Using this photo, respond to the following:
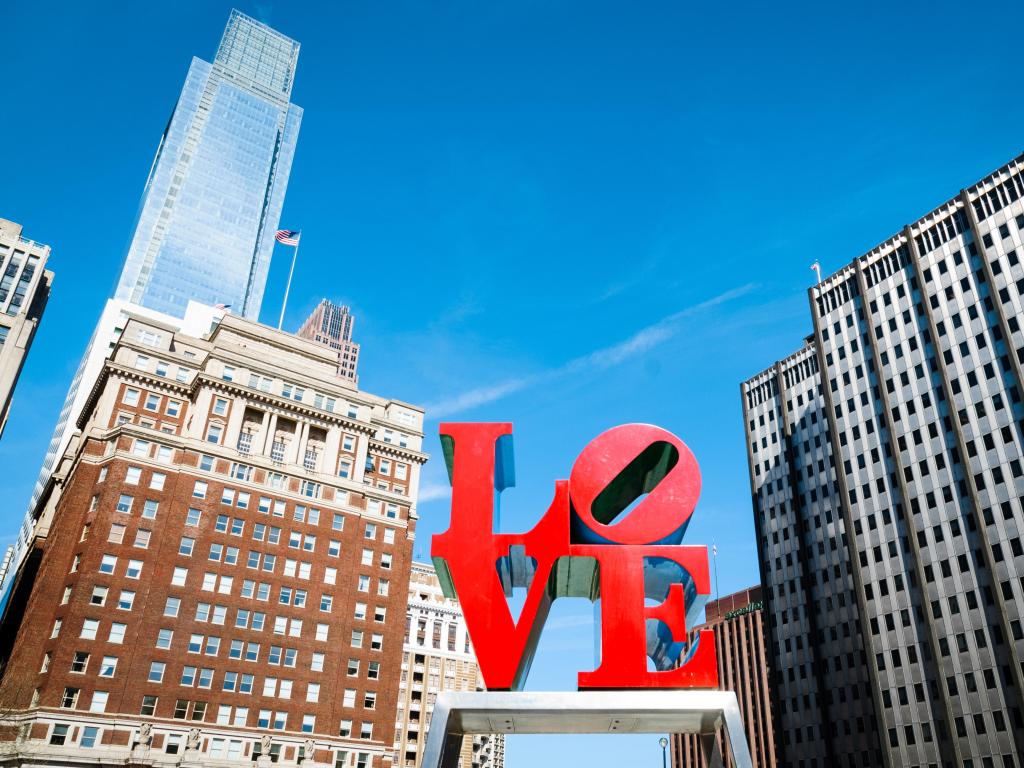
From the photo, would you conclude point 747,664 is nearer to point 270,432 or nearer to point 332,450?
point 332,450

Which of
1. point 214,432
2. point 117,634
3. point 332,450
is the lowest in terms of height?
point 117,634

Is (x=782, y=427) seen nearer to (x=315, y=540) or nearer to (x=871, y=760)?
(x=871, y=760)

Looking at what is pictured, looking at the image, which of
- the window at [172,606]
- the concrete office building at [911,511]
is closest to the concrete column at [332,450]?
the window at [172,606]

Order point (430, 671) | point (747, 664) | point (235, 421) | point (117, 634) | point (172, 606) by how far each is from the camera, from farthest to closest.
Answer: point (747, 664) < point (430, 671) < point (235, 421) < point (172, 606) < point (117, 634)

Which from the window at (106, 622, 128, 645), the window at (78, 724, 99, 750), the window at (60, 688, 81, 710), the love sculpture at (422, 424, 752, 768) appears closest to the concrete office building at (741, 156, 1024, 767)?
the love sculpture at (422, 424, 752, 768)

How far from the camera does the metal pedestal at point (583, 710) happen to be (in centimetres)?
1967

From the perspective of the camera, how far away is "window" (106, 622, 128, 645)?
6531 cm

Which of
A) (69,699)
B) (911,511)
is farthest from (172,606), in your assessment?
(911,511)

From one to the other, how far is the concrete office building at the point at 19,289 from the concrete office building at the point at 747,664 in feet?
413

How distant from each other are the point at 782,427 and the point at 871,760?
4513cm

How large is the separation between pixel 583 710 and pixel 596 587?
4.17 m

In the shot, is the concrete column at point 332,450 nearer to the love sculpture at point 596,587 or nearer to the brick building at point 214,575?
the brick building at point 214,575

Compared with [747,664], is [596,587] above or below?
below

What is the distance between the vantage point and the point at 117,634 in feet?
216
